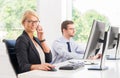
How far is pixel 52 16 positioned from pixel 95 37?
2.44 meters

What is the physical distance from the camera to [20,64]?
258 centimetres

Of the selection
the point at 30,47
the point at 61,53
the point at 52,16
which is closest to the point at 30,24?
the point at 30,47

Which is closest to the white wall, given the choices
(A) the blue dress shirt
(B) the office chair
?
(A) the blue dress shirt

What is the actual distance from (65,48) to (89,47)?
132 centimetres

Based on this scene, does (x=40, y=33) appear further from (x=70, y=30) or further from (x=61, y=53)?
(x=70, y=30)

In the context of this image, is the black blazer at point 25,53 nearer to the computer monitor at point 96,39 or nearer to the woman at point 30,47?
the woman at point 30,47

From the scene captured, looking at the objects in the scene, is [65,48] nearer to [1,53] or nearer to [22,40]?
[22,40]

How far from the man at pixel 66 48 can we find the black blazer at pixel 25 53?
663 mm

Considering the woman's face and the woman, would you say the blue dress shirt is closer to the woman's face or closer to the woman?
the woman

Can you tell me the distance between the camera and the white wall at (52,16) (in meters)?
4.62

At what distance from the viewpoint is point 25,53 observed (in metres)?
2.66

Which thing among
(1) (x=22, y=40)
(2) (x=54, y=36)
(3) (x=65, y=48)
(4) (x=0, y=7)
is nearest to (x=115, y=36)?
(3) (x=65, y=48)

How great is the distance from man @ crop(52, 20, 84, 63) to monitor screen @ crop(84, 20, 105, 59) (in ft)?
3.73

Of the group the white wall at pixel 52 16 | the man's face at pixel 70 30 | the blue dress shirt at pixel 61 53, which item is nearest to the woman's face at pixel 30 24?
the blue dress shirt at pixel 61 53
